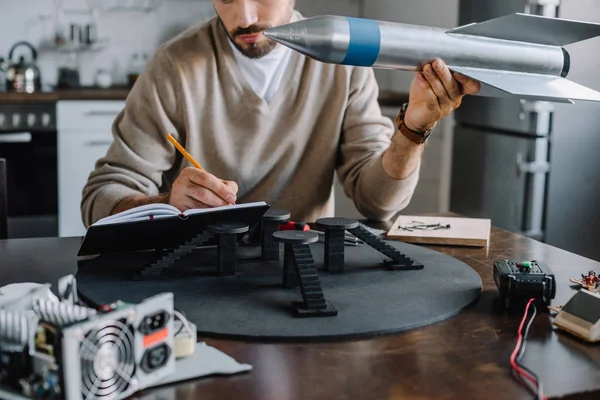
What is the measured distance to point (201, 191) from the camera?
134cm

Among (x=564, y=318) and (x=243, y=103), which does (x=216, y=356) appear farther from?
(x=243, y=103)

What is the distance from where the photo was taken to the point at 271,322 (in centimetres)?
96

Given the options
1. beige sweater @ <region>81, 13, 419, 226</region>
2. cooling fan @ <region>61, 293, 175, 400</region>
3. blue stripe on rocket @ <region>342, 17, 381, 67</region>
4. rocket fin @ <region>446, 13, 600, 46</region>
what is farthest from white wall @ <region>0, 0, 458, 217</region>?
cooling fan @ <region>61, 293, 175, 400</region>

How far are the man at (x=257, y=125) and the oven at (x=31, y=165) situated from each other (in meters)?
1.73

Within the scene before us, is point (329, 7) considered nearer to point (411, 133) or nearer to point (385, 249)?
point (411, 133)

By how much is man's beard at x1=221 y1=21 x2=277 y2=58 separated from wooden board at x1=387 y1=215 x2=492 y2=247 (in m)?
0.55

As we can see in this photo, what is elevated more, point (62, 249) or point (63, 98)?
point (63, 98)

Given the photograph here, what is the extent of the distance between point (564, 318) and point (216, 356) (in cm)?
45

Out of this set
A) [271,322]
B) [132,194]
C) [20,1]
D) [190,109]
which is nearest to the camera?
[271,322]

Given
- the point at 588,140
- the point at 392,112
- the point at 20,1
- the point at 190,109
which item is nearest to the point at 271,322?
the point at 190,109

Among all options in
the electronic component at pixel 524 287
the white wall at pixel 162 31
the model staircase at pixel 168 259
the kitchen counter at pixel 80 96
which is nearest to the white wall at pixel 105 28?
the white wall at pixel 162 31

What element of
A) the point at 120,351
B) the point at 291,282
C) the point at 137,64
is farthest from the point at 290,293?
the point at 137,64

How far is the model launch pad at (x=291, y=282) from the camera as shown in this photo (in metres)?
0.97

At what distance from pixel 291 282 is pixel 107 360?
1.37 ft
